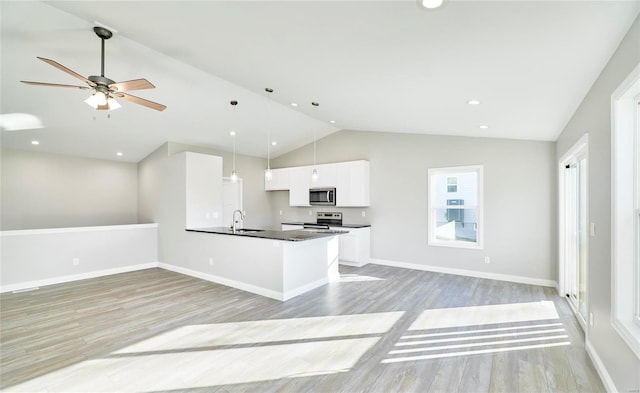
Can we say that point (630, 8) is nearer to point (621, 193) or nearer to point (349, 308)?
point (621, 193)

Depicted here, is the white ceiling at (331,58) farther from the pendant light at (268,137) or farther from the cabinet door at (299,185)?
the cabinet door at (299,185)

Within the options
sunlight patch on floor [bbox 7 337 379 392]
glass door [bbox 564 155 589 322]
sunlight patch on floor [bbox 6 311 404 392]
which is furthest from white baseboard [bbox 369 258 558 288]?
sunlight patch on floor [bbox 7 337 379 392]

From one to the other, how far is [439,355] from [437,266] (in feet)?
10.7

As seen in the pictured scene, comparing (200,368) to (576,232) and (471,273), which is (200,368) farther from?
(471,273)

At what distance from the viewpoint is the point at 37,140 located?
207 inches

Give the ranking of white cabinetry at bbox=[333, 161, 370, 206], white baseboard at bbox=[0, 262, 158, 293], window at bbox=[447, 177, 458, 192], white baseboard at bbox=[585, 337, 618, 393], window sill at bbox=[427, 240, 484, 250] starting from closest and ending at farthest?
white baseboard at bbox=[585, 337, 618, 393] < white baseboard at bbox=[0, 262, 158, 293] < window sill at bbox=[427, 240, 484, 250] < window at bbox=[447, 177, 458, 192] < white cabinetry at bbox=[333, 161, 370, 206]

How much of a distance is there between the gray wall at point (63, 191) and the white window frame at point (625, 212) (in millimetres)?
8006

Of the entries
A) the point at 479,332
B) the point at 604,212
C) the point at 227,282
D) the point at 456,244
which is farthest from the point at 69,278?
the point at 604,212

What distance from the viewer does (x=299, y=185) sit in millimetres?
7422

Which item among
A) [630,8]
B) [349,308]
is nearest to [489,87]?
[630,8]

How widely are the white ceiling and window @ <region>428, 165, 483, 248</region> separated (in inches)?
33.2

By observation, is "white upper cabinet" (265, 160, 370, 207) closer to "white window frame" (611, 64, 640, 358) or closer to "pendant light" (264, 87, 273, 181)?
"pendant light" (264, 87, 273, 181)

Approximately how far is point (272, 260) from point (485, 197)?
3812 millimetres

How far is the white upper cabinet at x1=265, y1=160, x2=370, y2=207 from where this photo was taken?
6445 millimetres
